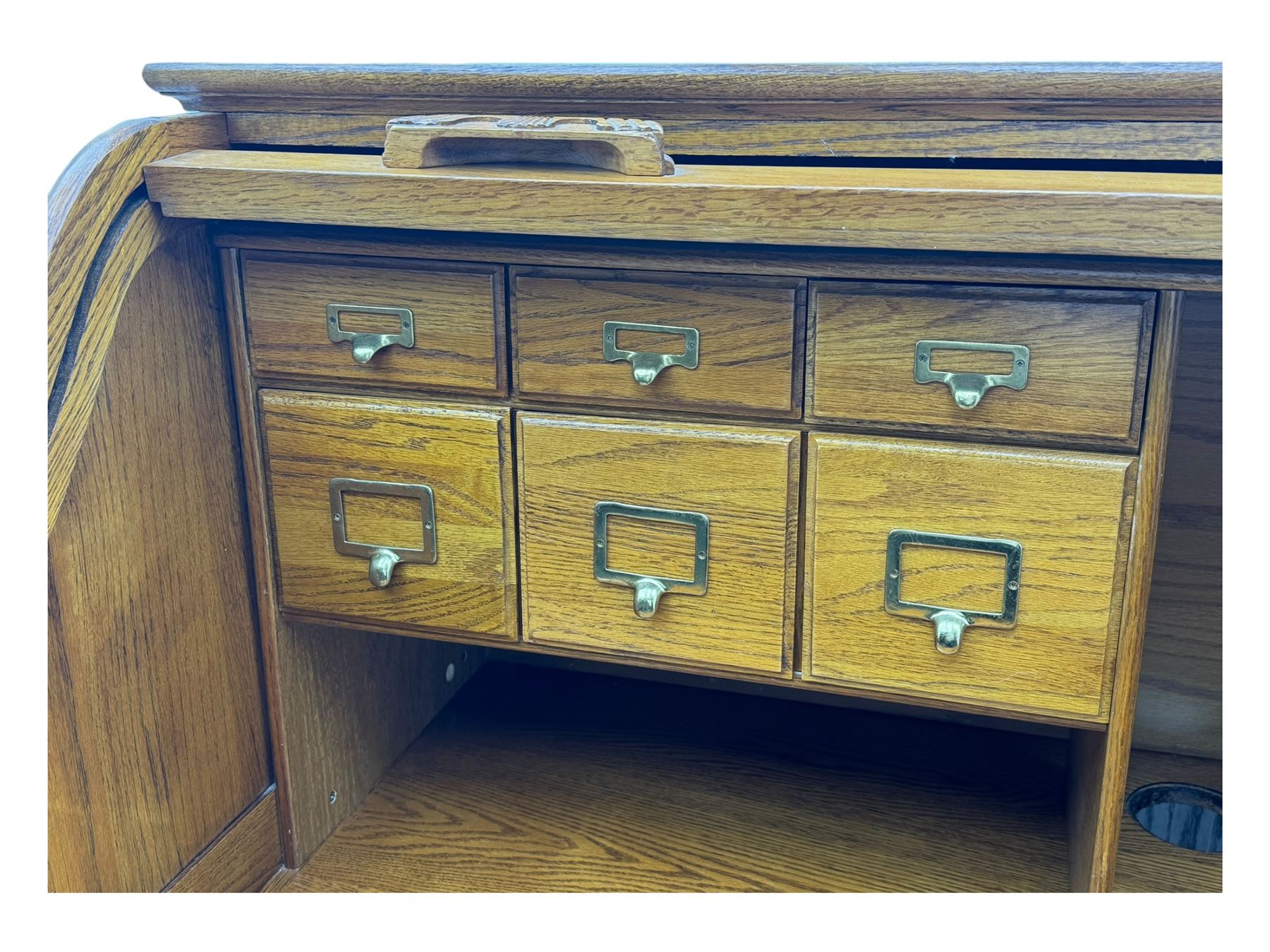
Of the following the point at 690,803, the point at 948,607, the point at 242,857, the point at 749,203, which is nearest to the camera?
the point at 749,203

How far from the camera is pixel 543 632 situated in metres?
1.18

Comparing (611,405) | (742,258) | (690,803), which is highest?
(742,258)

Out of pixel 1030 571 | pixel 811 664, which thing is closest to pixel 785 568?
pixel 811 664

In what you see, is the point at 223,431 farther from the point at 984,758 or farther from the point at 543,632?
the point at 984,758

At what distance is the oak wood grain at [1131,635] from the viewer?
0.96 metres

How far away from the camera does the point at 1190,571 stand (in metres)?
1.48

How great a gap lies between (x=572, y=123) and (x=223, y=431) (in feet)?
1.57

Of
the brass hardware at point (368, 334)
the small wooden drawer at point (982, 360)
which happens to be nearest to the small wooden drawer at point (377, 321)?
the brass hardware at point (368, 334)

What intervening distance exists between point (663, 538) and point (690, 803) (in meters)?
0.50

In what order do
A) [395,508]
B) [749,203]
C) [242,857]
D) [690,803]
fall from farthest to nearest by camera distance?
[690,803] → [242,857] → [395,508] → [749,203]

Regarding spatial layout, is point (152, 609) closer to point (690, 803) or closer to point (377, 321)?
point (377, 321)

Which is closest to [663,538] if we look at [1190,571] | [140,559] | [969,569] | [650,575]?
[650,575]

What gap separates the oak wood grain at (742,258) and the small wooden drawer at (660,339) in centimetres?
2

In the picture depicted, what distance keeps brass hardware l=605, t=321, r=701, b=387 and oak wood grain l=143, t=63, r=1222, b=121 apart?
0.77 ft
